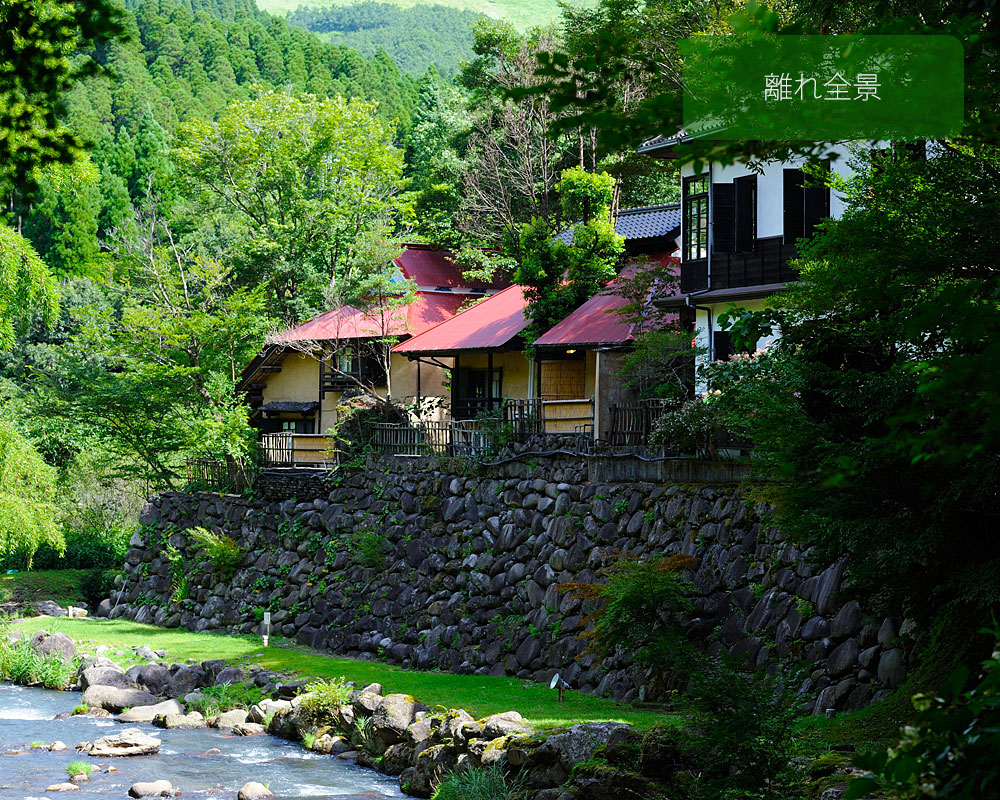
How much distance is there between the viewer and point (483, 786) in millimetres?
13359

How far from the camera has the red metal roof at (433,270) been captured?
3588cm

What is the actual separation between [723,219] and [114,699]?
1621cm

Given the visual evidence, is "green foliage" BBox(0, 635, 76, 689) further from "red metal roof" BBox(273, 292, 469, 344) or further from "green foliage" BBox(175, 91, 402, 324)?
"green foliage" BBox(175, 91, 402, 324)

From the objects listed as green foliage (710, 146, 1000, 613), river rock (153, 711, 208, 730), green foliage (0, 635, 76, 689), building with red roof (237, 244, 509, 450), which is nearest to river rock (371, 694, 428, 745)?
river rock (153, 711, 208, 730)

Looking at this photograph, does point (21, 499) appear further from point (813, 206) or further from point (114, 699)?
point (813, 206)

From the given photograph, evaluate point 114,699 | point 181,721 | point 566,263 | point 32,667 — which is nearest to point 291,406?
point 566,263

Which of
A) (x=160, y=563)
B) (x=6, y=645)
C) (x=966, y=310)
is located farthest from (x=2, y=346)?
(x=966, y=310)

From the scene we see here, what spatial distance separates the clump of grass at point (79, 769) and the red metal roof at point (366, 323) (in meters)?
16.3

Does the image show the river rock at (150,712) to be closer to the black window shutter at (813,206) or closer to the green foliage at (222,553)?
Result: the green foliage at (222,553)

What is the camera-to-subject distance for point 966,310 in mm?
4645

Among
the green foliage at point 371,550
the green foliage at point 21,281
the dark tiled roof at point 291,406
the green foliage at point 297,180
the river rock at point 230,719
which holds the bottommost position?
the river rock at point 230,719

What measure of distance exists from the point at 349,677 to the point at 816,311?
12112 millimetres

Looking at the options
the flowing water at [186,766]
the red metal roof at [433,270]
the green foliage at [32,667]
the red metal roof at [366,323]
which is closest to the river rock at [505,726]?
the flowing water at [186,766]

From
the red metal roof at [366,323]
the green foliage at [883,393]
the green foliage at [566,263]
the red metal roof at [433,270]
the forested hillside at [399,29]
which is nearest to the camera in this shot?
the green foliage at [883,393]
